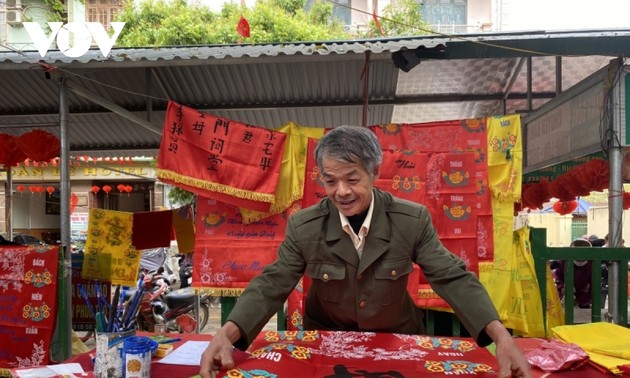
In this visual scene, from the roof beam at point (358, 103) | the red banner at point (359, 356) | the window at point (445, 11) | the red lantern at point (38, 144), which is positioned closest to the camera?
the red banner at point (359, 356)

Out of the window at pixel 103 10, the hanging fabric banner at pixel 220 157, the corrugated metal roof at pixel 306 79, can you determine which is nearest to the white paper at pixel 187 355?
the hanging fabric banner at pixel 220 157

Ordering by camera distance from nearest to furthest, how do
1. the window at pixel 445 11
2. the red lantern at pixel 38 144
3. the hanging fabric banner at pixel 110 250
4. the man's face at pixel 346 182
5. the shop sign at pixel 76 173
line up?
the man's face at pixel 346 182
the hanging fabric banner at pixel 110 250
the red lantern at pixel 38 144
the shop sign at pixel 76 173
the window at pixel 445 11

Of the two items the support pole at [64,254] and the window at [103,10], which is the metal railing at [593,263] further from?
the window at [103,10]

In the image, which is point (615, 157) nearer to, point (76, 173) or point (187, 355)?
point (187, 355)

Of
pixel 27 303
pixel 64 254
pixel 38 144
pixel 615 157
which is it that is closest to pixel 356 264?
pixel 615 157

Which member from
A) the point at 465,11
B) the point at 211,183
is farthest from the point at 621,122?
the point at 465,11

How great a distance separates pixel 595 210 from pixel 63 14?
21359mm

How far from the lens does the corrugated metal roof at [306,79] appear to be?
3.49 meters

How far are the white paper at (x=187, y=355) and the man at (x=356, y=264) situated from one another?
A: 23 cm

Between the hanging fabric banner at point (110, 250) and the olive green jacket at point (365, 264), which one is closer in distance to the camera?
the olive green jacket at point (365, 264)

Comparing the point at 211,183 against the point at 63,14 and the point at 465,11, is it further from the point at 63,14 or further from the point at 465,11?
the point at 465,11

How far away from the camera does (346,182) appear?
1.82 m

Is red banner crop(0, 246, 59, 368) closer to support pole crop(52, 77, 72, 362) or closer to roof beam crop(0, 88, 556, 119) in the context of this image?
support pole crop(52, 77, 72, 362)

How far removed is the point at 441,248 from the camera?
1.97 metres
